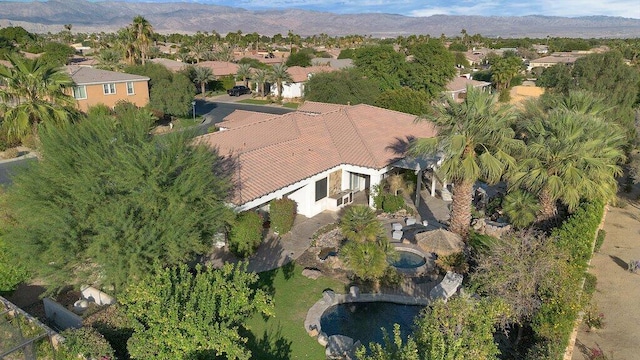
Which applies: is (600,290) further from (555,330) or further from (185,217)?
(185,217)

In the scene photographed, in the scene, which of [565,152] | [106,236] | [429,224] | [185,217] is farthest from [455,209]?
[106,236]

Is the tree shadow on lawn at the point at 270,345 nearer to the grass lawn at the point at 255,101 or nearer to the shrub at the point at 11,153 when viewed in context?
the shrub at the point at 11,153

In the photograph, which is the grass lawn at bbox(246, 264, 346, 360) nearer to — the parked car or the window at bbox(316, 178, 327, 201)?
the window at bbox(316, 178, 327, 201)

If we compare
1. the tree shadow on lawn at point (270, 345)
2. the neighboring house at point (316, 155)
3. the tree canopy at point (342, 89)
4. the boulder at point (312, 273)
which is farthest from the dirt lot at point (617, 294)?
the tree canopy at point (342, 89)

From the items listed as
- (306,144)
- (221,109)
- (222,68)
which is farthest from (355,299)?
(222,68)

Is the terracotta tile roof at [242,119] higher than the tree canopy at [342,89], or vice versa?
the tree canopy at [342,89]

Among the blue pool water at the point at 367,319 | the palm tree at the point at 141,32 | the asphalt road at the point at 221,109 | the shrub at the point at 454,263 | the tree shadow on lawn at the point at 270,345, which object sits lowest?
the blue pool water at the point at 367,319

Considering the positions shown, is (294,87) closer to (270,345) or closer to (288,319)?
(288,319)
